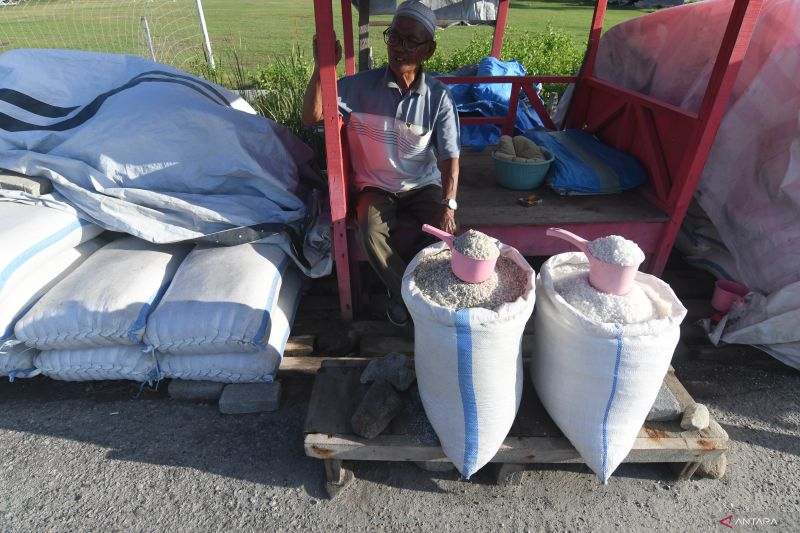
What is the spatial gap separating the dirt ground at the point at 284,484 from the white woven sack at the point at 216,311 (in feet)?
1.27

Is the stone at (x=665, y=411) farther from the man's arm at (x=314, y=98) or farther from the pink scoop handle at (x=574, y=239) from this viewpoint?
the man's arm at (x=314, y=98)

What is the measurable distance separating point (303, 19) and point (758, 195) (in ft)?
63.7

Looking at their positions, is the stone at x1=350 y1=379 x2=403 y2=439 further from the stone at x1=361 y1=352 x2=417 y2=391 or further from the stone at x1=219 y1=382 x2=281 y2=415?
the stone at x1=219 y1=382 x2=281 y2=415

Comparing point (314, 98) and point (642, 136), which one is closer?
point (314, 98)

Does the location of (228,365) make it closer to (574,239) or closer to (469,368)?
(469,368)

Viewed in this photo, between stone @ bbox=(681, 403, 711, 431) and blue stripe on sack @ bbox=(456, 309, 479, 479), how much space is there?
2.98 ft

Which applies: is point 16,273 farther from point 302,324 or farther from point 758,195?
point 758,195

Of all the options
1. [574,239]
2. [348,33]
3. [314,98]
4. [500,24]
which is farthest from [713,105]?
[500,24]

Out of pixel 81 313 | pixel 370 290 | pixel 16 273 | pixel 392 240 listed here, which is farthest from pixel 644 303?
pixel 16 273

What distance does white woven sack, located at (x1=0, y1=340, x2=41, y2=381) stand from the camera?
2383 mm

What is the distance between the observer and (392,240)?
277cm

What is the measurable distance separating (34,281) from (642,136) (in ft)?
12.3

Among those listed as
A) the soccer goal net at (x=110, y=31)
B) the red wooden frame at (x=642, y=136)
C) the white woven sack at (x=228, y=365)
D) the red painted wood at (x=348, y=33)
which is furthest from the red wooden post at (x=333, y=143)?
the soccer goal net at (x=110, y=31)

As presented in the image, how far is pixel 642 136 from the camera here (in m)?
3.19
